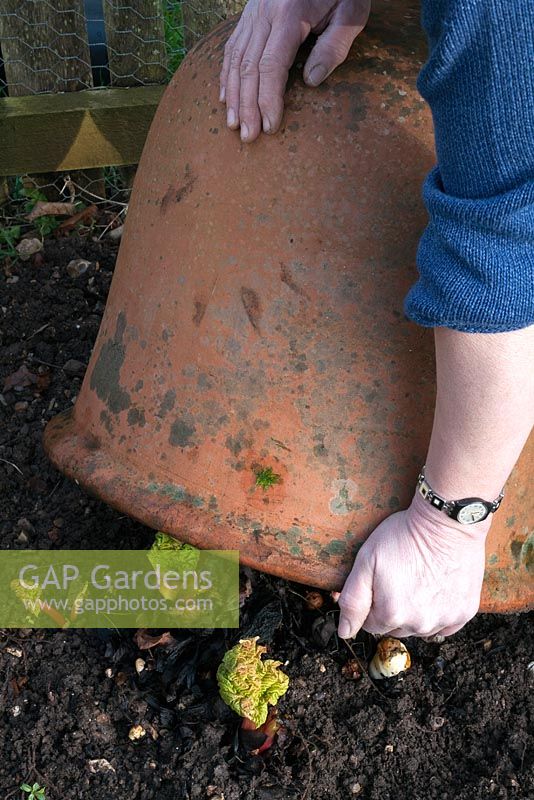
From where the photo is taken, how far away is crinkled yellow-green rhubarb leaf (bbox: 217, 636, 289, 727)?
1534mm

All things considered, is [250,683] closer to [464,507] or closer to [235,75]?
[464,507]

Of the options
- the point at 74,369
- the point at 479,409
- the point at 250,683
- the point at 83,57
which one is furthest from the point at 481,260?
the point at 83,57

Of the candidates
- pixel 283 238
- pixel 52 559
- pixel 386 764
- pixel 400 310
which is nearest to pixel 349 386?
pixel 400 310

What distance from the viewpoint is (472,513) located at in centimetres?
127

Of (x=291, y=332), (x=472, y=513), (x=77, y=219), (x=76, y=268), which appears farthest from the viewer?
(x=77, y=219)

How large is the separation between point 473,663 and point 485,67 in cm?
130

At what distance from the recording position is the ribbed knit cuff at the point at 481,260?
97cm

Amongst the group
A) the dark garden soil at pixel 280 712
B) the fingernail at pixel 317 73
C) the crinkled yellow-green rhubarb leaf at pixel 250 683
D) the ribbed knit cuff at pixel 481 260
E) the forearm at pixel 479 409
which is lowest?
the dark garden soil at pixel 280 712

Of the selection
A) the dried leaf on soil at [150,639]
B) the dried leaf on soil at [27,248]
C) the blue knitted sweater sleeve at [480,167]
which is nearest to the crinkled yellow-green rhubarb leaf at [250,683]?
the dried leaf on soil at [150,639]

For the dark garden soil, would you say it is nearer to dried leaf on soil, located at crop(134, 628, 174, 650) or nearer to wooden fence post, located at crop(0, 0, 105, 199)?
dried leaf on soil, located at crop(134, 628, 174, 650)

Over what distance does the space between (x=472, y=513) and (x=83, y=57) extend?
2.35m

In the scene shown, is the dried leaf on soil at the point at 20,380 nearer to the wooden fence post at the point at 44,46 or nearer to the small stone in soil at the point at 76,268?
the small stone in soil at the point at 76,268

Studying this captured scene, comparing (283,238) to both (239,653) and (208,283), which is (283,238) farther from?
(239,653)

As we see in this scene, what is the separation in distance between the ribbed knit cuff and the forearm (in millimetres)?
50
